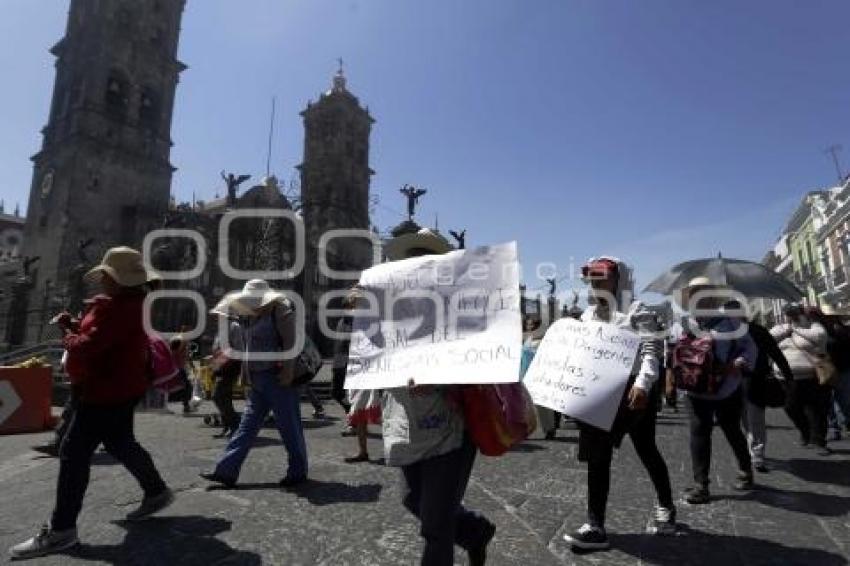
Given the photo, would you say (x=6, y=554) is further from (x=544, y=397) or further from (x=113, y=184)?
(x=113, y=184)

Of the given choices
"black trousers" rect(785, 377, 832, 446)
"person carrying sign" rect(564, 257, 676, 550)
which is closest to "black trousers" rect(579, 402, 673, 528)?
"person carrying sign" rect(564, 257, 676, 550)

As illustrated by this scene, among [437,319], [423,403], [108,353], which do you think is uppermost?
[437,319]

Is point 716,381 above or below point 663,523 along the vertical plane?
above

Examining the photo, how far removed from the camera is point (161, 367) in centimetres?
400

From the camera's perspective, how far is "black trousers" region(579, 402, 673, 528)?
3273mm

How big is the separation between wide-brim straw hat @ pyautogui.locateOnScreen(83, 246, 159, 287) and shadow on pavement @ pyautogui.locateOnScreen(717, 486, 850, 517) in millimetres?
4513

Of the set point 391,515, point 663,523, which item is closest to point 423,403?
point 391,515

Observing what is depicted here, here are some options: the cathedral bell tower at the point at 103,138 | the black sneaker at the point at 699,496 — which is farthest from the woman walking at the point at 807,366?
the cathedral bell tower at the point at 103,138

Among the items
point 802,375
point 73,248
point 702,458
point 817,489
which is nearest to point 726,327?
point 702,458

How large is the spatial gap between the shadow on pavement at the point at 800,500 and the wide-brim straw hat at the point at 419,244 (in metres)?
3.26

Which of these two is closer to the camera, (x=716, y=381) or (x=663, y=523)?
(x=663, y=523)

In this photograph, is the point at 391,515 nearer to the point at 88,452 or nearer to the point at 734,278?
the point at 88,452

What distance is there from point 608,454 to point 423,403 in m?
1.53

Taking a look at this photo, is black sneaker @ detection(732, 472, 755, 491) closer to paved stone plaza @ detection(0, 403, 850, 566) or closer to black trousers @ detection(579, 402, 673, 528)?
paved stone plaza @ detection(0, 403, 850, 566)
